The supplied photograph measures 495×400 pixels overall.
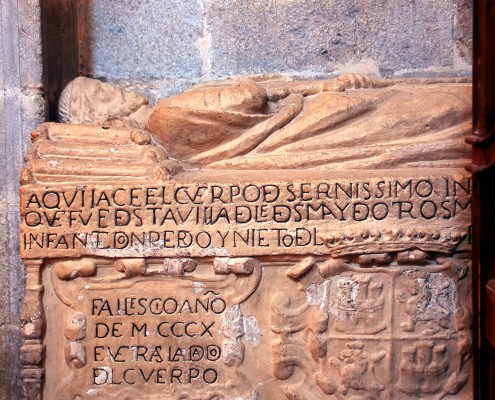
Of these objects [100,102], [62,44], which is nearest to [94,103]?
[100,102]

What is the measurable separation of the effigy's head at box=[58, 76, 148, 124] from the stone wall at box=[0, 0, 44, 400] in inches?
4.4

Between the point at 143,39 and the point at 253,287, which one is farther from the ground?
the point at 143,39

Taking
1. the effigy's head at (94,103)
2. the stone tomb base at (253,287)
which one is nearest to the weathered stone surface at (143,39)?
the effigy's head at (94,103)

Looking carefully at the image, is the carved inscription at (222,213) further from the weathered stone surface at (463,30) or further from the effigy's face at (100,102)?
the weathered stone surface at (463,30)

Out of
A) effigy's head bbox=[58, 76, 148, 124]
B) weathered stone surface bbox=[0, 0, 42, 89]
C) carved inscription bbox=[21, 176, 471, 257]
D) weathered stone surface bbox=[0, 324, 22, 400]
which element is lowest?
weathered stone surface bbox=[0, 324, 22, 400]

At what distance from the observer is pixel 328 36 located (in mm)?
3303

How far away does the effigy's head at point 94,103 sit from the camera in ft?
9.68

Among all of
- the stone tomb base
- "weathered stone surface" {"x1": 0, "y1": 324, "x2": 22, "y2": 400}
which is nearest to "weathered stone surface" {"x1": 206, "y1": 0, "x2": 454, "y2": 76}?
the stone tomb base

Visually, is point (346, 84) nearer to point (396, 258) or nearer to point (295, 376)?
point (396, 258)

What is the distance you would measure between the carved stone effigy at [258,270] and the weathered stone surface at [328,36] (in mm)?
872

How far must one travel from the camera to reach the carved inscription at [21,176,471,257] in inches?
91.9

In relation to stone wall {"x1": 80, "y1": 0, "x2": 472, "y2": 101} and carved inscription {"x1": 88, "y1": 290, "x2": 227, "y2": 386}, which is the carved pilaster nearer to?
carved inscription {"x1": 88, "y1": 290, "x2": 227, "y2": 386}

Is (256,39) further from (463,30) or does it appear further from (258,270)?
(258,270)

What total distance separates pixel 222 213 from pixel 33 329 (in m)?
0.74
